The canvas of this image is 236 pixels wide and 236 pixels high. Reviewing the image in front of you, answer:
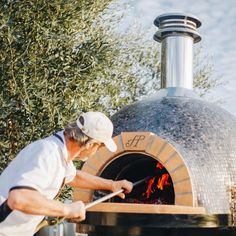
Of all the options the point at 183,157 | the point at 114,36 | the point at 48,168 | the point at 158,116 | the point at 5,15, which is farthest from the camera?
the point at 114,36

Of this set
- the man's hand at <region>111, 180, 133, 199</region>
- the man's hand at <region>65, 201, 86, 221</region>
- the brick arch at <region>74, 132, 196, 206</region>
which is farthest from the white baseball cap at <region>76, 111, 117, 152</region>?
the brick arch at <region>74, 132, 196, 206</region>

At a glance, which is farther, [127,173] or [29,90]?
[29,90]

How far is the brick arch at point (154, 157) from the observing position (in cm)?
447

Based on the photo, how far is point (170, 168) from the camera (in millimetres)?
4516

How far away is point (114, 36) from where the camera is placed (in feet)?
32.4

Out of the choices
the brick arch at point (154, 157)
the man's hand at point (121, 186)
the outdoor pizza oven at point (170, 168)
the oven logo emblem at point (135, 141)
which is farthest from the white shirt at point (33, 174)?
the oven logo emblem at point (135, 141)

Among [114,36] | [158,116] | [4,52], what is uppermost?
[114,36]

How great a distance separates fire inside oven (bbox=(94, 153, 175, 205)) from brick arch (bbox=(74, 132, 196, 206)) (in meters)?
0.11

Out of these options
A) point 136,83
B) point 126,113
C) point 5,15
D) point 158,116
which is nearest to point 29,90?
point 5,15

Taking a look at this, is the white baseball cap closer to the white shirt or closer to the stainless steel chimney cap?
the white shirt

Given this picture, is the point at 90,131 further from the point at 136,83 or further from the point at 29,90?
the point at 136,83

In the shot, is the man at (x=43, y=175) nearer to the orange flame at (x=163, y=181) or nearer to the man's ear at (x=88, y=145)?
the man's ear at (x=88, y=145)

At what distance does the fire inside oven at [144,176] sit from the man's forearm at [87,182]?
3.56 ft

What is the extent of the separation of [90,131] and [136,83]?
8.82 meters
